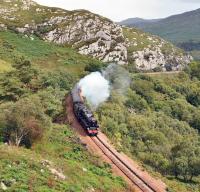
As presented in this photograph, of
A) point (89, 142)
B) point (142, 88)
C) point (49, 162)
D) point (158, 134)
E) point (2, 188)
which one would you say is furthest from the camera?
point (142, 88)

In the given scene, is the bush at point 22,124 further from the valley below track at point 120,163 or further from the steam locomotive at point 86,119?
the steam locomotive at point 86,119

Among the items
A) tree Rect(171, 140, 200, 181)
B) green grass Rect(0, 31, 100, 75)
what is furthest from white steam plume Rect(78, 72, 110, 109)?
tree Rect(171, 140, 200, 181)

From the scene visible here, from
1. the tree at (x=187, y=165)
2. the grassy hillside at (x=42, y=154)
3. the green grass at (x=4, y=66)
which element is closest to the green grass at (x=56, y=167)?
the grassy hillside at (x=42, y=154)

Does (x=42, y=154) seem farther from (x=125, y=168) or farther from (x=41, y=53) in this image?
(x=41, y=53)

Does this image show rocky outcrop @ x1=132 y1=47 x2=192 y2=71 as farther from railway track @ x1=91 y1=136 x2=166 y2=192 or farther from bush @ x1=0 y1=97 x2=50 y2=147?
bush @ x1=0 y1=97 x2=50 y2=147

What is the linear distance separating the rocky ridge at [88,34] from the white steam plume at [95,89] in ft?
183

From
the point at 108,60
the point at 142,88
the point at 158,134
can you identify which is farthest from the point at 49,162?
the point at 108,60

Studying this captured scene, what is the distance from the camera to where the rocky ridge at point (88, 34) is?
163 m

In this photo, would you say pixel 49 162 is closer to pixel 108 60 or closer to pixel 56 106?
pixel 56 106

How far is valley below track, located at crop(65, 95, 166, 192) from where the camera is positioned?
148 ft

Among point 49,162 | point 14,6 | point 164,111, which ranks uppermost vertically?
point 14,6

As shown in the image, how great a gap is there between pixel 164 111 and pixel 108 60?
55761 mm

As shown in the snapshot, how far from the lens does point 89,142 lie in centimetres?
5619

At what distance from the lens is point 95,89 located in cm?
8944
